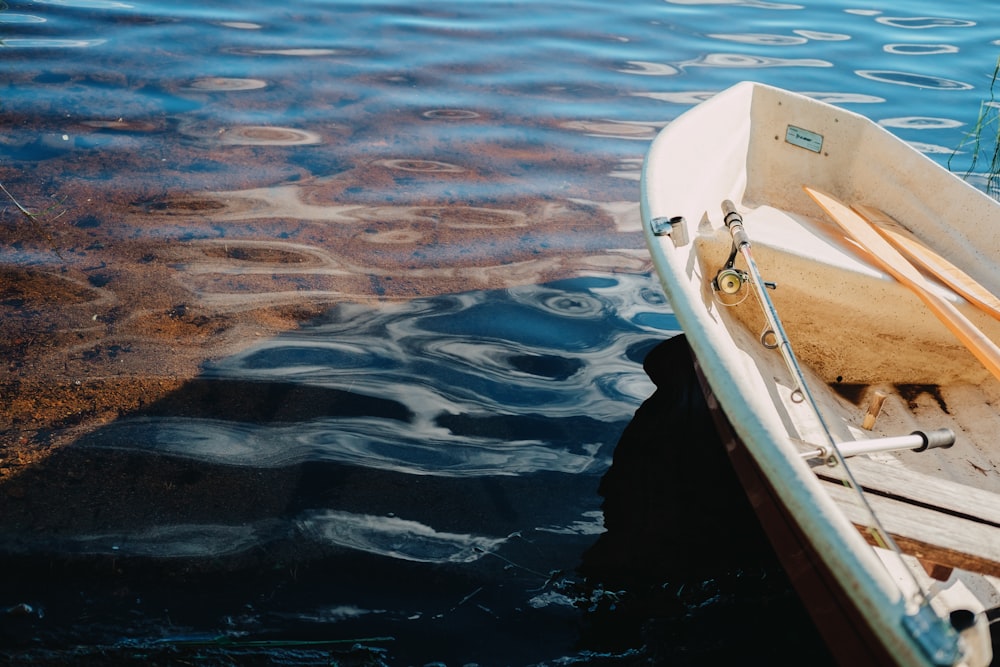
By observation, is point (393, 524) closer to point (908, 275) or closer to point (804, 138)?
point (908, 275)

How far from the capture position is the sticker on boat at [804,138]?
4049 millimetres

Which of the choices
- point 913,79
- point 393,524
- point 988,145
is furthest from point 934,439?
point 913,79

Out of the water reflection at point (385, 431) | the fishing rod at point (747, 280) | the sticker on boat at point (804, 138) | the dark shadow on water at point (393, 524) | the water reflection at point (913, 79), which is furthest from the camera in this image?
the water reflection at point (913, 79)

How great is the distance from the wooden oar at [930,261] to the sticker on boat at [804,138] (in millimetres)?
388

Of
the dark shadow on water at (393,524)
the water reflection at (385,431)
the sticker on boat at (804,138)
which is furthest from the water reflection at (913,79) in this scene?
the dark shadow on water at (393,524)

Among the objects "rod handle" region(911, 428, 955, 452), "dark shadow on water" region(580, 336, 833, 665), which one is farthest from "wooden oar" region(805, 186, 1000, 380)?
"dark shadow on water" region(580, 336, 833, 665)

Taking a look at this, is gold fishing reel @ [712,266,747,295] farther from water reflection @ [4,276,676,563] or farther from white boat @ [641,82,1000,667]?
water reflection @ [4,276,676,563]

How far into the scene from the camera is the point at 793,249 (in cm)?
316

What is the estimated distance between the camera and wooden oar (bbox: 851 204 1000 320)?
118 inches

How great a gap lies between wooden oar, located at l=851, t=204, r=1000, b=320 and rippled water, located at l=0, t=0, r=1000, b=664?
107cm

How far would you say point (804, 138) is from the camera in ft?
13.3

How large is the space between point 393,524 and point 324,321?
1.24m

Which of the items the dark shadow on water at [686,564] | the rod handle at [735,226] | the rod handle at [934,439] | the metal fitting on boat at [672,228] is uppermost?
the metal fitting on boat at [672,228]

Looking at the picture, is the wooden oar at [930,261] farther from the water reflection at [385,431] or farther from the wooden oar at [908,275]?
the water reflection at [385,431]
